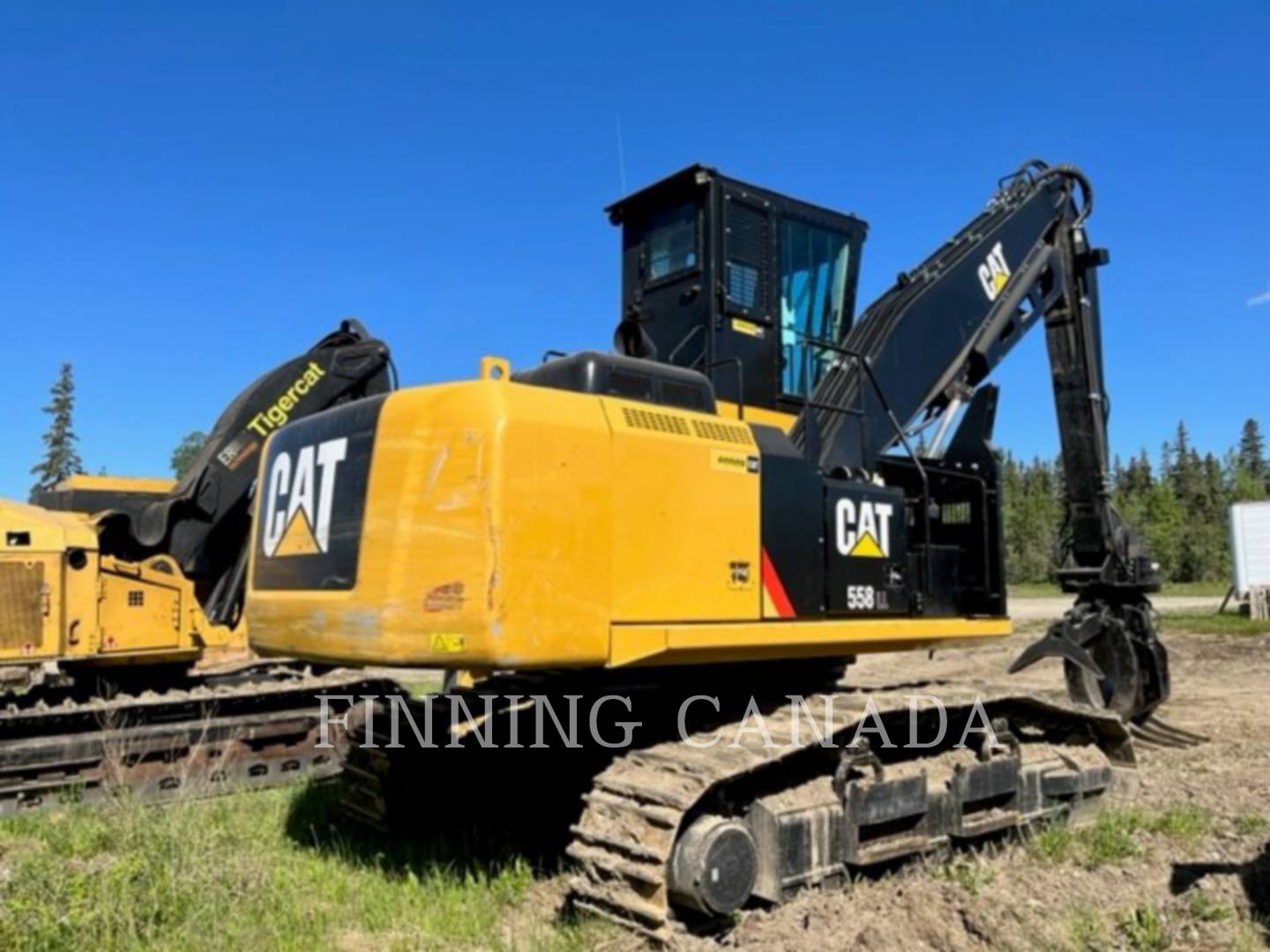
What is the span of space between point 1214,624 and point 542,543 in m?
21.3

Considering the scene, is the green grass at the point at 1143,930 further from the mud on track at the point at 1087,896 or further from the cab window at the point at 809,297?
the cab window at the point at 809,297

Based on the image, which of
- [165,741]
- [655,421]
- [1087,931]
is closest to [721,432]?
[655,421]

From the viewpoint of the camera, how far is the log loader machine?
8.25 metres

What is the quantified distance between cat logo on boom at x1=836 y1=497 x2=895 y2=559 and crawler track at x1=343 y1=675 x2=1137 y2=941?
2.48 feet

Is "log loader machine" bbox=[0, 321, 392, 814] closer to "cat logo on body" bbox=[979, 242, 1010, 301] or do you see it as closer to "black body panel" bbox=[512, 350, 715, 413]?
"black body panel" bbox=[512, 350, 715, 413]

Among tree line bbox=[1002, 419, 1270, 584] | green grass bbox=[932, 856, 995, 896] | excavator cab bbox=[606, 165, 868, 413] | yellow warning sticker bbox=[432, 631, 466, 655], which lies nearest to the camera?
yellow warning sticker bbox=[432, 631, 466, 655]

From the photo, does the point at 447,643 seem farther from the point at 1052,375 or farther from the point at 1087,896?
the point at 1052,375

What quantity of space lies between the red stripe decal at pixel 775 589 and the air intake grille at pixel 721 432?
0.53 meters

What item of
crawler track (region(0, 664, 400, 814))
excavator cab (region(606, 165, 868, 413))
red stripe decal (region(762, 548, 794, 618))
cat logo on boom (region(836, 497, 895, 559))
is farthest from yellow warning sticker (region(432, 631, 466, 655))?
crawler track (region(0, 664, 400, 814))

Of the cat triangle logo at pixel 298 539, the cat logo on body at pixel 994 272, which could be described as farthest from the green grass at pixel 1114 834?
the cat triangle logo at pixel 298 539

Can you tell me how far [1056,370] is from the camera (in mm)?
8953

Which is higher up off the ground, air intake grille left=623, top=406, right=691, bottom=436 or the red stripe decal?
air intake grille left=623, top=406, right=691, bottom=436

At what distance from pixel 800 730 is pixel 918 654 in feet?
45.5

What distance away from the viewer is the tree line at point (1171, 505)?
72.0 meters
